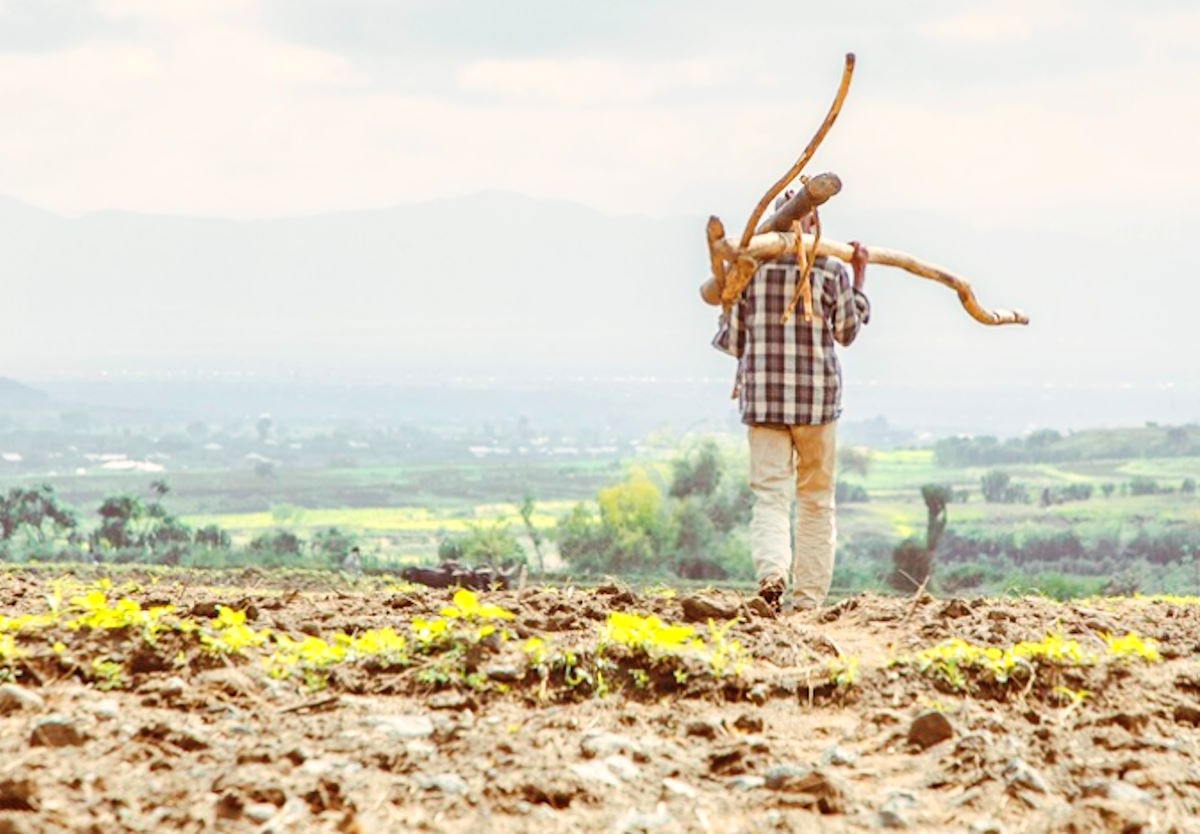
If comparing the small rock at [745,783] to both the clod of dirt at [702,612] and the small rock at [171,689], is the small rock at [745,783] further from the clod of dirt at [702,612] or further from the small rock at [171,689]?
the clod of dirt at [702,612]

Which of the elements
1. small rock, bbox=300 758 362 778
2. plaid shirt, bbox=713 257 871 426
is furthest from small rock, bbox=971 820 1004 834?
plaid shirt, bbox=713 257 871 426

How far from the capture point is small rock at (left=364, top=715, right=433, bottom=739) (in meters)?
5.13

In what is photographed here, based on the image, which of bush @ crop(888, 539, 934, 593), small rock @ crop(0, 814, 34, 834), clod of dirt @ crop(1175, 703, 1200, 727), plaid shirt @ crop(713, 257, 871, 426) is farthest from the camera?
bush @ crop(888, 539, 934, 593)

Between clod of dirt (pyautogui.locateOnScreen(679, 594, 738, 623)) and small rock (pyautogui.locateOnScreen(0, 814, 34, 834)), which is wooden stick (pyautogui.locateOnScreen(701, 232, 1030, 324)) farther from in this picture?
small rock (pyautogui.locateOnScreen(0, 814, 34, 834))

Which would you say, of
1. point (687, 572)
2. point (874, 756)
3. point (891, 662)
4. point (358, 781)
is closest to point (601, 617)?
point (891, 662)

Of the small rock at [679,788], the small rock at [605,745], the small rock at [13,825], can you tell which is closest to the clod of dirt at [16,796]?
the small rock at [13,825]

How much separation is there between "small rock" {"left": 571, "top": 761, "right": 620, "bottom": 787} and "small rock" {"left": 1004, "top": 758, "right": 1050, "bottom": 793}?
1103 millimetres

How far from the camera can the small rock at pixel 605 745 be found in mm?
5094

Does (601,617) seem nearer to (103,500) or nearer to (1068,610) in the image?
(1068,610)

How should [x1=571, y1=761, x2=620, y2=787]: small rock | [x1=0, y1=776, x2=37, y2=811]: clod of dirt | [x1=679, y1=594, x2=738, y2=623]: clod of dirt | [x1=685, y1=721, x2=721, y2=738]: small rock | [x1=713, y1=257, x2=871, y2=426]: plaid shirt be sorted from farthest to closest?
[x1=713, y1=257, x2=871, y2=426]: plaid shirt, [x1=679, y1=594, x2=738, y2=623]: clod of dirt, [x1=685, y1=721, x2=721, y2=738]: small rock, [x1=571, y1=761, x2=620, y2=787]: small rock, [x1=0, y1=776, x2=37, y2=811]: clod of dirt

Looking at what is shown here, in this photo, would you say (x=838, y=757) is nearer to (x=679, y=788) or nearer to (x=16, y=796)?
(x=679, y=788)

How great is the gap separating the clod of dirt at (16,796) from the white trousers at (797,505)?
508 cm

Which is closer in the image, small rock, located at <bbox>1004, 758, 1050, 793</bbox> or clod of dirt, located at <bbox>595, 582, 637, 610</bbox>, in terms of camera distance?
small rock, located at <bbox>1004, 758, 1050, 793</bbox>

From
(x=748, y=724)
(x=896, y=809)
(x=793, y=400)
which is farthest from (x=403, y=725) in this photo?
(x=793, y=400)
